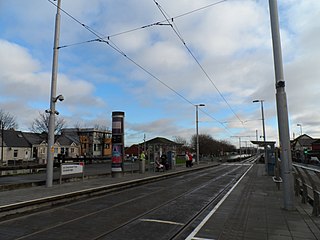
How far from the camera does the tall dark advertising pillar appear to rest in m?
20.4

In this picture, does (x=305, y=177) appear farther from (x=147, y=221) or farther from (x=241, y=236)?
(x=147, y=221)

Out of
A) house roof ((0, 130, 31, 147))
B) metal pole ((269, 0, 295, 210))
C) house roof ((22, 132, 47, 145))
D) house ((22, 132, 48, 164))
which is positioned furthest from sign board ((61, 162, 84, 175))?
house roof ((22, 132, 47, 145))

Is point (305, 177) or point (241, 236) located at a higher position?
point (305, 177)

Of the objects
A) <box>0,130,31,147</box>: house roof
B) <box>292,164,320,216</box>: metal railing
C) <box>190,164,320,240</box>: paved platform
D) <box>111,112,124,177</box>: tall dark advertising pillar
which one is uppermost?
<box>0,130,31,147</box>: house roof

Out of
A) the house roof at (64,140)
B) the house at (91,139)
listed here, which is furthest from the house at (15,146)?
the house at (91,139)

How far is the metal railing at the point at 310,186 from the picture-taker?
8422mm

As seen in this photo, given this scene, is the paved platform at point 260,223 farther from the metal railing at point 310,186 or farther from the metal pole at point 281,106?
the metal pole at point 281,106

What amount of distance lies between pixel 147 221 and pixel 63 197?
4.43m

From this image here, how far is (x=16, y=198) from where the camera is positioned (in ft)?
33.8

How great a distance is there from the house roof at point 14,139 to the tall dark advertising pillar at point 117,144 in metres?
55.9

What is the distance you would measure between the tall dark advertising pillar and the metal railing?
11550 mm

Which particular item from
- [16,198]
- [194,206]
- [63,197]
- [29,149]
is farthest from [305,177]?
[29,149]

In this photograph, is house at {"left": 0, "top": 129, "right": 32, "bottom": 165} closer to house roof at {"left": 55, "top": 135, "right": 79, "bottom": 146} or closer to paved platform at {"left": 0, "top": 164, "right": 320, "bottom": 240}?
house roof at {"left": 55, "top": 135, "right": 79, "bottom": 146}

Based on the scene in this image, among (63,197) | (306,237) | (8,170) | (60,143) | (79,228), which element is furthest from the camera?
(60,143)
